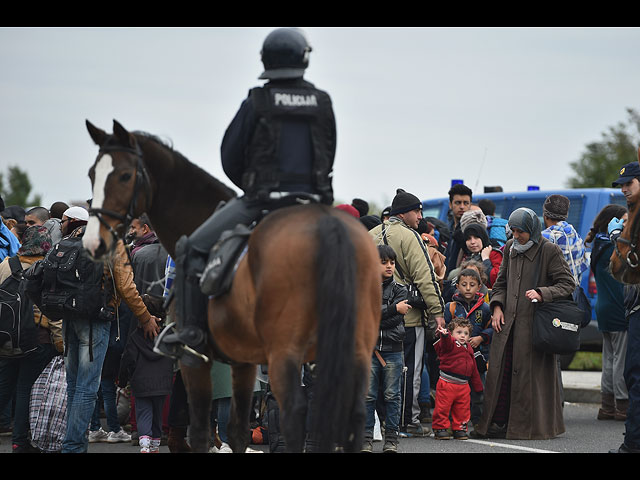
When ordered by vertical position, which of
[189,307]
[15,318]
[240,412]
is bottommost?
[240,412]

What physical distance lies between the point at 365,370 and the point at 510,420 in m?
4.99

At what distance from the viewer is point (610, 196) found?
45.2ft

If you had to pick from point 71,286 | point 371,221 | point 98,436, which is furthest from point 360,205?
point 71,286

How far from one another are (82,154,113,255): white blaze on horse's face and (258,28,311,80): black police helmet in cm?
119

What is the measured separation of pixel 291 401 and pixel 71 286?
3.52 meters

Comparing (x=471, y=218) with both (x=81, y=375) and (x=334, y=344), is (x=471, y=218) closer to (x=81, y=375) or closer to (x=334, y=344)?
(x=81, y=375)

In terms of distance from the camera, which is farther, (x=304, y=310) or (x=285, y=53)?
(x=285, y=53)

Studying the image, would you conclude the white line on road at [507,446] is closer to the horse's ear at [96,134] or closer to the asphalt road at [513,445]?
the asphalt road at [513,445]

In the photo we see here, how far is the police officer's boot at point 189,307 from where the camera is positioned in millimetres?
5738

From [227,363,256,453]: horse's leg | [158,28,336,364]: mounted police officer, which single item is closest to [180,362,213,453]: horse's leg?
[227,363,256,453]: horse's leg

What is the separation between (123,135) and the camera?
19.7ft

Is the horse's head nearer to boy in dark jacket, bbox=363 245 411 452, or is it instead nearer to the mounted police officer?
the mounted police officer

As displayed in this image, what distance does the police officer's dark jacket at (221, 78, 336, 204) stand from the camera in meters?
5.54
